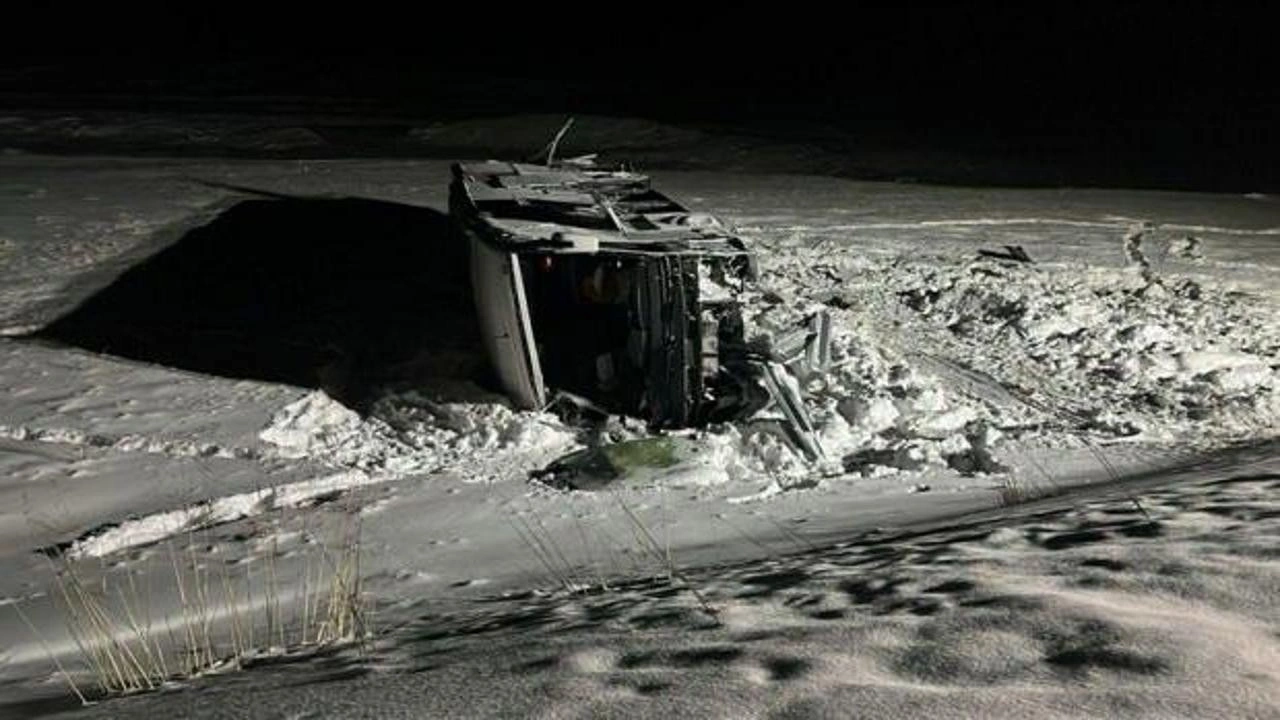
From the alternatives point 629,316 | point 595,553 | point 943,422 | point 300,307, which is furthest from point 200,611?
point 300,307

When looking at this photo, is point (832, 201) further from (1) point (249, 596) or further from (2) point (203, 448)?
(1) point (249, 596)

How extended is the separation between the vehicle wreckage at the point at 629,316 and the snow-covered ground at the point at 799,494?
255 millimetres

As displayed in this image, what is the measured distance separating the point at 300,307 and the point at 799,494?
4.75m

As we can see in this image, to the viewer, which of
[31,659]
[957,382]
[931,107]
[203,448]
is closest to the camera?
[31,659]

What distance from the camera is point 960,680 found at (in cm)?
305

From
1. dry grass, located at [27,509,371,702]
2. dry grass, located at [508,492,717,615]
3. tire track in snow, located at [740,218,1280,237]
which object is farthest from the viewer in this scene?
tire track in snow, located at [740,218,1280,237]

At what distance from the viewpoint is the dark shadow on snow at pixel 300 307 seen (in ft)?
28.4

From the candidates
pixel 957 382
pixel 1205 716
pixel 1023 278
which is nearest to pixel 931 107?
pixel 1023 278

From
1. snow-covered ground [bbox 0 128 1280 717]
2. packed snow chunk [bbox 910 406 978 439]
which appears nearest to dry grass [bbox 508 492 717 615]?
snow-covered ground [bbox 0 128 1280 717]

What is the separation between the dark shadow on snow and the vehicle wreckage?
768 mm

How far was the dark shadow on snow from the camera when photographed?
8656 millimetres

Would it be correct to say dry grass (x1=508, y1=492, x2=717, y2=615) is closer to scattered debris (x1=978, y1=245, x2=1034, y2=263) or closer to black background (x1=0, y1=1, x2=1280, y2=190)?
scattered debris (x1=978, y1=245, x2=1034, y2=263)

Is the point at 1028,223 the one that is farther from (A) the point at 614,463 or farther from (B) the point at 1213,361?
(A) the point at 614,463

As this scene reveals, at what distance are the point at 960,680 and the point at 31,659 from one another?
340 centimetres
